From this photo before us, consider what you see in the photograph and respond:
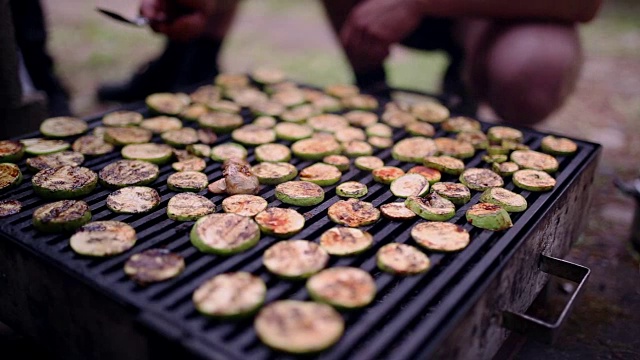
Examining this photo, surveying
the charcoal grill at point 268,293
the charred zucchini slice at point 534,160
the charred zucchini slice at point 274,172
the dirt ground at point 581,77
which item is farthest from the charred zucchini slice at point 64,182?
the dirt ground at point 581,77

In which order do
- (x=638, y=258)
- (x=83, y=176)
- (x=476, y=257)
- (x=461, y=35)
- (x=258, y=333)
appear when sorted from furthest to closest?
(x=461, y=35)
(x=638, y=258)
(x=83, y=176)
(x=476, y=257)
(x=258, y=333)

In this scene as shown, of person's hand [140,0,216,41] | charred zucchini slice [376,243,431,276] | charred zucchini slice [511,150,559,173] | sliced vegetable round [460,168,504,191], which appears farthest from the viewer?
person's hand [140,0,216,41]

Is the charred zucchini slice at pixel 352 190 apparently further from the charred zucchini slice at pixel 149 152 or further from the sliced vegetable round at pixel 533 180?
the charred zucchini slice at pixel 149 152

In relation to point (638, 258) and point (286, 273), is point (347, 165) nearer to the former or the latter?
point (286, 273)

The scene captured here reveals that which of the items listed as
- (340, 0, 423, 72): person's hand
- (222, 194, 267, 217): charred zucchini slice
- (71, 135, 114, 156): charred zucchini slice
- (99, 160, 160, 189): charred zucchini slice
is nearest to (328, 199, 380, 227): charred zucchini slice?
(222, 194, 267, 217): charred zucchini slice

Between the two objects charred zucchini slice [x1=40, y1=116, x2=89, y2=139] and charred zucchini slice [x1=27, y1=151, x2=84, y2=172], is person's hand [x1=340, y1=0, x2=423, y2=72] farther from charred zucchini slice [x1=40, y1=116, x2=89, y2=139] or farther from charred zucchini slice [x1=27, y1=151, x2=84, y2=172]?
charred zucchini slice [x1=27, y1=151, x2=84, y2=172]

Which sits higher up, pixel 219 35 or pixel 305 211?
pixel 219 35

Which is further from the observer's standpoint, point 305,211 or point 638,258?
point 638,258

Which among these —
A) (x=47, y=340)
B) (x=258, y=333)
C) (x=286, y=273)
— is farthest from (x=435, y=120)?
(x=47, y=340)

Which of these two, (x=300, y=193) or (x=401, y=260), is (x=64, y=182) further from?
(x=401, y=260)
